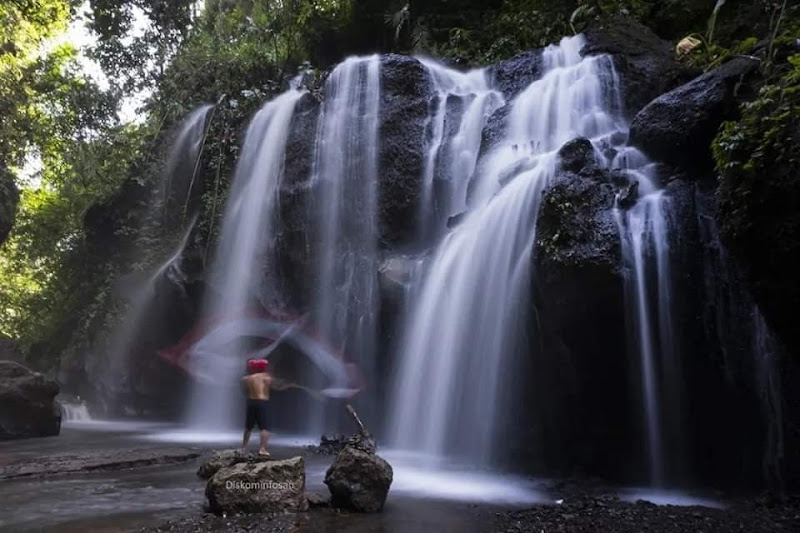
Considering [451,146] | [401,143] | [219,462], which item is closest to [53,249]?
[401,143]

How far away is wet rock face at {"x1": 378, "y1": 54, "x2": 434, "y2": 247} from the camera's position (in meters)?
12.1

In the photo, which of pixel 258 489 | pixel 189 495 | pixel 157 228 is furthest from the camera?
pixel 157 228

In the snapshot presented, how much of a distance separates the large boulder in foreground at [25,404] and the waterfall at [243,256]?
3.44 metres

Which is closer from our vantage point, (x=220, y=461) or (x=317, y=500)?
(x=317, y=500)

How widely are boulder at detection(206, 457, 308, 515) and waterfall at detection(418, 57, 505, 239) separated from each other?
6.82 metres

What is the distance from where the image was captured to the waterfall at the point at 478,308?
8.37 meters

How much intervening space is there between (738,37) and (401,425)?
354 inches

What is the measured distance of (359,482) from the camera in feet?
18.6

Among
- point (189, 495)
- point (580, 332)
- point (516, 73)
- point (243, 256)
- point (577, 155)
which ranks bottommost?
point (189, 495)

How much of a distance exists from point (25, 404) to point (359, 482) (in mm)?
8542

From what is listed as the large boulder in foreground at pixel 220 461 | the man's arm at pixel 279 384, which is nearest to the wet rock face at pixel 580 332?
the large boulder in foreground at pixel 220 461

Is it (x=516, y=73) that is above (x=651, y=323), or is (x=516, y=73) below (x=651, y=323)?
above

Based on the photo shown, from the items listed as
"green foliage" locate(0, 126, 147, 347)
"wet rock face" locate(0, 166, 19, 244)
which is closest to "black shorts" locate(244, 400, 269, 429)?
"green foliage" locate(0, 126, 147, 347)

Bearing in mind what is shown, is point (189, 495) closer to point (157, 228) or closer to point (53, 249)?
point (157, 228)
